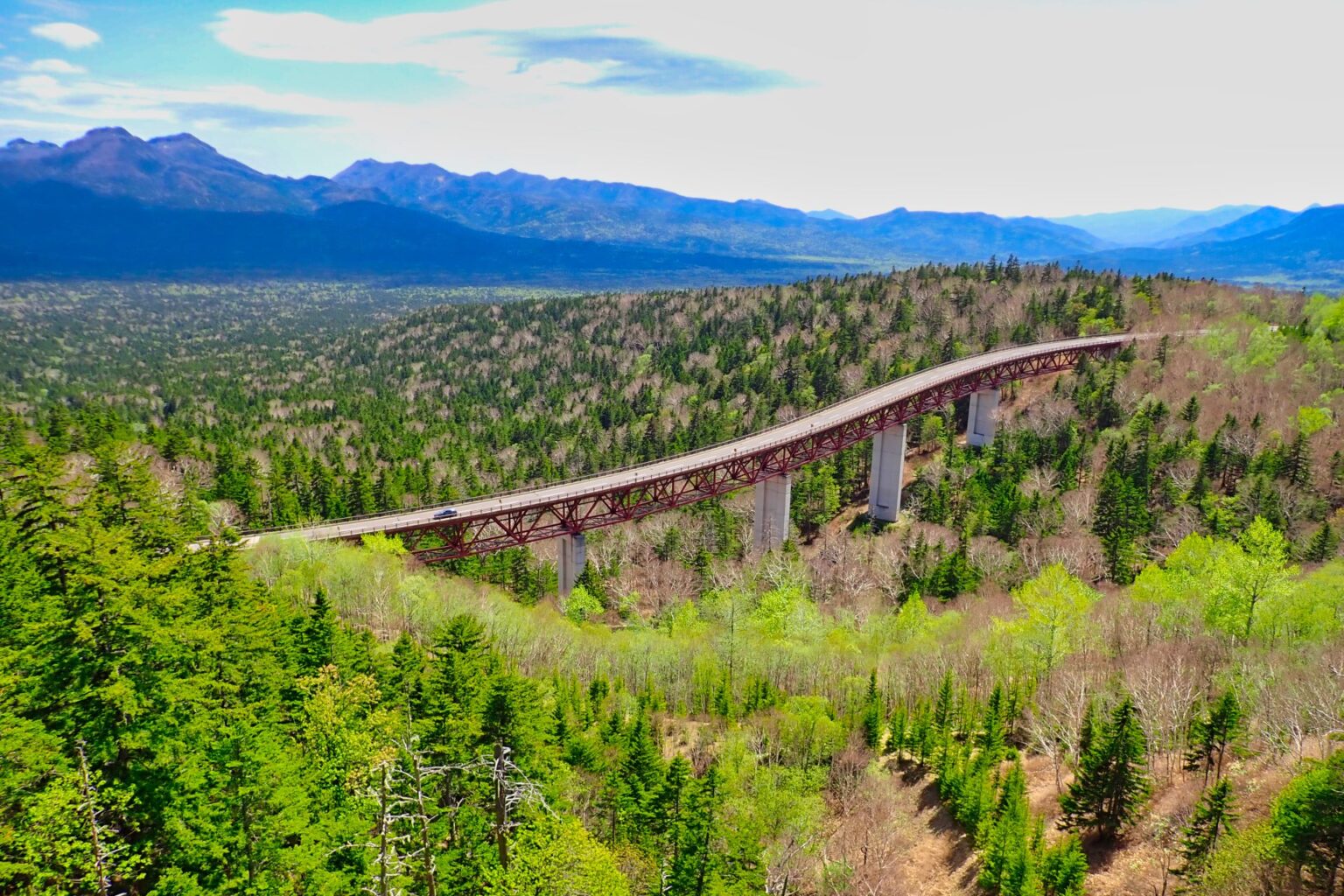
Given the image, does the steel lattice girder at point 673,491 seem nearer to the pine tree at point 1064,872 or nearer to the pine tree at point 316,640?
the pine tree at point 316,640

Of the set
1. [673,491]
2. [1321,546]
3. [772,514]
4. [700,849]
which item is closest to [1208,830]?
[700,849]

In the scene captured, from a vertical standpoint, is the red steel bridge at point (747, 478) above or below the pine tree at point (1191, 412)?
below

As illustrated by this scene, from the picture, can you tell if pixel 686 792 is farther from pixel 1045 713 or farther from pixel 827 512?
pixel 827 512

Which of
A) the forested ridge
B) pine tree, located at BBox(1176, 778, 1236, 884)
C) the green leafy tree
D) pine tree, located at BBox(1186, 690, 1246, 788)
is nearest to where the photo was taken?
the forested ridge

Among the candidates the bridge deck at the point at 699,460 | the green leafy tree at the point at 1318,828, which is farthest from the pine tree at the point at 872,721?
the bridge deck at the point at 699,460

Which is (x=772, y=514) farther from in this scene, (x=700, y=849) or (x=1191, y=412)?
(x=700, y=849)

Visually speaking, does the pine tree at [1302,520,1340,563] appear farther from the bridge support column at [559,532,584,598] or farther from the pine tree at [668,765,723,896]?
the pine tree at [668,765,723,896]

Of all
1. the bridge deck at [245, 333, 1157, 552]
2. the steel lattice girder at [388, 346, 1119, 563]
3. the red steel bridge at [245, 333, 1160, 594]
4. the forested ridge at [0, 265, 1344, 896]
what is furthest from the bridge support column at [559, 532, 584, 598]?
the bridge deck at [245, 333, 1157, 552]
